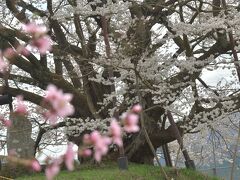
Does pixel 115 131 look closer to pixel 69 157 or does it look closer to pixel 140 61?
pixel 69 157

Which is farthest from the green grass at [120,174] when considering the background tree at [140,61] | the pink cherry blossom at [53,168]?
the pink cherry blossom at [53,168]

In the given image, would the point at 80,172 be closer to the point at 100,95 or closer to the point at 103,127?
the point at 103,127

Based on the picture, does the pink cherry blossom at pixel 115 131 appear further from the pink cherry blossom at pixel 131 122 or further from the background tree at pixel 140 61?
the background tree at pixel 140 61

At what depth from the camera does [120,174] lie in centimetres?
820

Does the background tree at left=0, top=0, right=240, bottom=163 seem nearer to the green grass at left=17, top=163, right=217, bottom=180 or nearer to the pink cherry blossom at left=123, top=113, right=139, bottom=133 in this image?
the green grass at left=17, top=163, right=217, bottom=180

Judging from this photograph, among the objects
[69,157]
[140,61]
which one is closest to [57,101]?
[69,157]

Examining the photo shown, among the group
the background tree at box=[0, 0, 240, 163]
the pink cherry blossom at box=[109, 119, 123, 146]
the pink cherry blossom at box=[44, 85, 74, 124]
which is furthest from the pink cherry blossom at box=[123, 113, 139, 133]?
the background tree at box=[0, 0, 240, 163]

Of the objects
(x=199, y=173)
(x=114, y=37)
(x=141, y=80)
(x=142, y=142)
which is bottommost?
(x=199, y=173)

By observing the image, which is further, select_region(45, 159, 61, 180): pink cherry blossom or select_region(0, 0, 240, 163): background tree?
select_region(0, 0, 240, 163): background tree

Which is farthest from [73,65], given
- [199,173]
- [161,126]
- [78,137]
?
[199,173]

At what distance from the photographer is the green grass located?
8047 mm

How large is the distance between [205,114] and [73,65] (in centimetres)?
371

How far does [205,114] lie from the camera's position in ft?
29.8

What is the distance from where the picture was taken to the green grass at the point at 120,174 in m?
8.05
